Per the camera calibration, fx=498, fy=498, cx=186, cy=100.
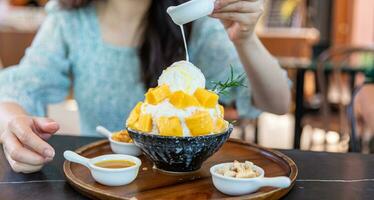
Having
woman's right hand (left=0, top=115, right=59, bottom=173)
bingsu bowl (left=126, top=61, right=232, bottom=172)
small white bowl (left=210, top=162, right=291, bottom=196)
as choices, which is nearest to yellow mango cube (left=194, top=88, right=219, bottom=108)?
bingsu bowl (left=126, top=61, right=232, bottom=172)

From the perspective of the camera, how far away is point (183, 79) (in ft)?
2.63

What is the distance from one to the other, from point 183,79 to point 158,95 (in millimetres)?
48

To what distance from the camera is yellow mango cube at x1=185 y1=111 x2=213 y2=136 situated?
763 millimetres

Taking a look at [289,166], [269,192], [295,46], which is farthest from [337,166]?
[295,46]

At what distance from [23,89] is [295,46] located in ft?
13.9

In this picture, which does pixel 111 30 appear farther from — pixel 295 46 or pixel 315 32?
pixel 315 32

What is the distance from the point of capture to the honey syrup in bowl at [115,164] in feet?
2.64

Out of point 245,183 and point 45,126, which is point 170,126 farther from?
→ point 45,126

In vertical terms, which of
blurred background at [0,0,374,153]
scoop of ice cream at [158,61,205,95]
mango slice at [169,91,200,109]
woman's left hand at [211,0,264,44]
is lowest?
blurred background at [0,0,374,153]

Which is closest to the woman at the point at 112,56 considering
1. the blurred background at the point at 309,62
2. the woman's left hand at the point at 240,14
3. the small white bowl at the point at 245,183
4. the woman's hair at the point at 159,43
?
the woman's hair at the point at 159,43

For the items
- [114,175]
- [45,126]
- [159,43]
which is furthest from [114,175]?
[159,43]

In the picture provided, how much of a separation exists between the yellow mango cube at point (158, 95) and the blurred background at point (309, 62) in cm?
83

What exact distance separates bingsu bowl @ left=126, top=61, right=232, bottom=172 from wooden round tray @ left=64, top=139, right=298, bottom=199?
0.11 ft

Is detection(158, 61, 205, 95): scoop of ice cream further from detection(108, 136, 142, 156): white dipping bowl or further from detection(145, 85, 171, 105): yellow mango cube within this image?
detection(108, 136, 142, 156): white dipping bowl
